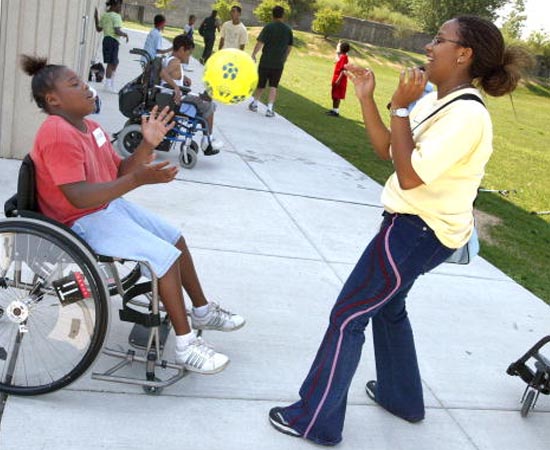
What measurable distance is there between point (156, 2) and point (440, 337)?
41544 millimetres

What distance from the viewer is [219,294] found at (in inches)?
151

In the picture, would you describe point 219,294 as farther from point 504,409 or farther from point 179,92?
point 179,92

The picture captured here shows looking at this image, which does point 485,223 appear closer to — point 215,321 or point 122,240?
point 215,321

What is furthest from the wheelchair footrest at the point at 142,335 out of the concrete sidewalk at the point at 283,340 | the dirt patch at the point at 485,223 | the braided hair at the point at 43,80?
the dirt patch at the point at 485,223

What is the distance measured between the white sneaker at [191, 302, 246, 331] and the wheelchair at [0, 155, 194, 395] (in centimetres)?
34

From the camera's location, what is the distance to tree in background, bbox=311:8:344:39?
40031 mm

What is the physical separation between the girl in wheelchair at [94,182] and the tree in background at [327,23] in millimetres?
39174

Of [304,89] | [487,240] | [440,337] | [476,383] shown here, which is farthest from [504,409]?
[304,89]

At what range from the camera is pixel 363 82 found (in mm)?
2402

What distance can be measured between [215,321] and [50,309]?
0.82 metres

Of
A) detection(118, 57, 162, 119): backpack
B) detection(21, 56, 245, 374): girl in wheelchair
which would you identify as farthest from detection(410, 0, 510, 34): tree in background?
detection(21, 56, 245, 374): girl in wheelchair

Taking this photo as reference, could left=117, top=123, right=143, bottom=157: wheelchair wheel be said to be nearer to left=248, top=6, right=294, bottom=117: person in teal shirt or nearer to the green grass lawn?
the green grass lawn

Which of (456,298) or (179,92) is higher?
(179,92)

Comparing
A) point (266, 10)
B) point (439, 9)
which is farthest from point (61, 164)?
point (439, 9)
